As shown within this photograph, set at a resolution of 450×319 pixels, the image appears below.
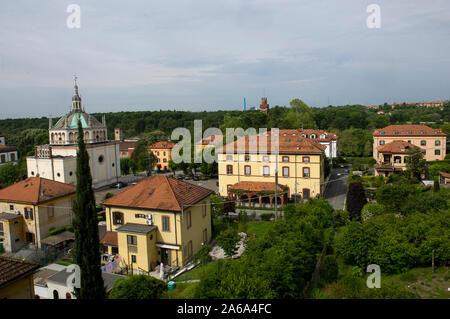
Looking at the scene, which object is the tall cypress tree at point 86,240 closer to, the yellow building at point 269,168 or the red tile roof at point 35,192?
the red tile roof at point 35,192

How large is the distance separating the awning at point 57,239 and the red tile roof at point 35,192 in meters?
2.90

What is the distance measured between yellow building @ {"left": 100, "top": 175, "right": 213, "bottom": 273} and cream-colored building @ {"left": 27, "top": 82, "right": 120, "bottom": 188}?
23797 mm

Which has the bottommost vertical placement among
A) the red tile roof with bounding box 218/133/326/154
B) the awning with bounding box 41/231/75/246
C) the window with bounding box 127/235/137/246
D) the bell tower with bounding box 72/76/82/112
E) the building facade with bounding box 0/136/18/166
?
the awning with bounding box 41/231/75/246

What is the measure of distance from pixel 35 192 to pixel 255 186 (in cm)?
2018

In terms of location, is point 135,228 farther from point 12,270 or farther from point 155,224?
point 12,270

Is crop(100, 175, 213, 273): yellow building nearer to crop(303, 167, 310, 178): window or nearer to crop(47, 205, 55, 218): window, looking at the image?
crop(47, 205, 55, 218): window

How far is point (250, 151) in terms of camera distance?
38625 mm

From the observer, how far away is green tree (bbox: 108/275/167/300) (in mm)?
13031

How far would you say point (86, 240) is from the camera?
13883 mm

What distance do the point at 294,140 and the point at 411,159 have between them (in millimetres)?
14590

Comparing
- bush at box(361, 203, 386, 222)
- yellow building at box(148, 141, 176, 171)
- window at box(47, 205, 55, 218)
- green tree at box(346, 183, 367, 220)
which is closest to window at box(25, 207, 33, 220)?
window at box(47, 205, 55, 218)

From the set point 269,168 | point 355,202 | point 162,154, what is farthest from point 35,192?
point 162,154
